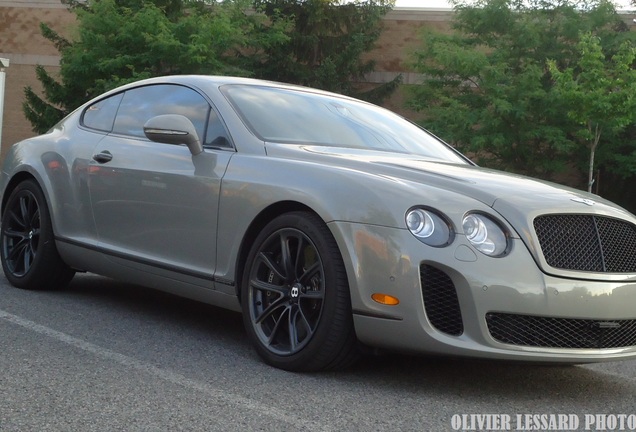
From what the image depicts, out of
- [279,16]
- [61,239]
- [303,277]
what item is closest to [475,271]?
[303,277]

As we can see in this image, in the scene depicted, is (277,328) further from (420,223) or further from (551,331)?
(551,331)

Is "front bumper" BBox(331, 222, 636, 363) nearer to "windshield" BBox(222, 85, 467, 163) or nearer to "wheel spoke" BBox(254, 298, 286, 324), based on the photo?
"wheel spoke" BBox(254, 298, 286, 324)

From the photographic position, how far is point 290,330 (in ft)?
15.4

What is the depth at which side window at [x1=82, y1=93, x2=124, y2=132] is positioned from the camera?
6586mm

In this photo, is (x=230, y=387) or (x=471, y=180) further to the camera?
(x=471, y=180)

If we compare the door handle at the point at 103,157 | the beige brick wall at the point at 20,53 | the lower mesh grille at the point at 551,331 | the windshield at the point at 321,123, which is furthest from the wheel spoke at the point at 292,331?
the beige brick wall at the point at 20,53

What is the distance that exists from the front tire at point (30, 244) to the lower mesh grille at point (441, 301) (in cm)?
333

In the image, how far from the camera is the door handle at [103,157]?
20.3 ft

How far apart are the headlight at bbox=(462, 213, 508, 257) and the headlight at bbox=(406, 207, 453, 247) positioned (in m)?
0.09

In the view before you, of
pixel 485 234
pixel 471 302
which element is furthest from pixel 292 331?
pixel 485 234

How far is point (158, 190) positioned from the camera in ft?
18.5

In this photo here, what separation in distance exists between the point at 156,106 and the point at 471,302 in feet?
9.26

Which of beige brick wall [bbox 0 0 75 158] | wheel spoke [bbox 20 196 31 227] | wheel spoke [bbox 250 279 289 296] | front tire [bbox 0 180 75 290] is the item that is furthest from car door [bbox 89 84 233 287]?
beige brick wall [bbox 0 0 75 158]

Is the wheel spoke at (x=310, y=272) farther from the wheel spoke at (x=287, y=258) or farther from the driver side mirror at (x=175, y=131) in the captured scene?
the driver side mirror at (x=175, y=131)
